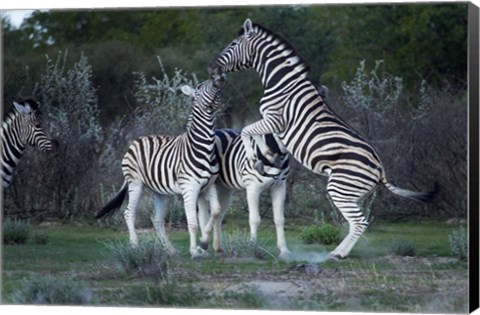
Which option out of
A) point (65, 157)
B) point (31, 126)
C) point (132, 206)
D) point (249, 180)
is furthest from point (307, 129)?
point (65, 157)

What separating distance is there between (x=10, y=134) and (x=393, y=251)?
4537 millimetres

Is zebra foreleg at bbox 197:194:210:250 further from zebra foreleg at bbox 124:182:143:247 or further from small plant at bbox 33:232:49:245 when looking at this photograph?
small plant at bbox 33:232:49:245

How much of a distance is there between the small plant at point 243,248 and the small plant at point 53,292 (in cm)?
167

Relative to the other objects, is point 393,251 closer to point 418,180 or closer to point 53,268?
point 418,180

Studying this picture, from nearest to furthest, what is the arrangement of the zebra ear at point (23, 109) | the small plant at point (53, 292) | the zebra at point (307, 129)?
the small plant at point (53, 292)
the zebra at point (307, 129)
the zebra ear at point (23, 109)

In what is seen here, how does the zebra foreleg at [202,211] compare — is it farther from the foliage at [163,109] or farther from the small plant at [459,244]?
the small plant at [459,244]

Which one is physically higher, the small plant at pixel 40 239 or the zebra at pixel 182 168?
the zebra at pixel 182 168

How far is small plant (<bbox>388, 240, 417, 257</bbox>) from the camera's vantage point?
531 inches

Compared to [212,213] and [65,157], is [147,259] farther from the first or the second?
[65,157]

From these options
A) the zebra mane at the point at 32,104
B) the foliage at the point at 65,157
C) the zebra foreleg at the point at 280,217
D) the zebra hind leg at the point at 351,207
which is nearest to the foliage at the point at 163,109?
the foliage at the point at 65,157

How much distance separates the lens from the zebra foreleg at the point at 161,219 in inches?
536

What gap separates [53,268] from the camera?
13.6 meters

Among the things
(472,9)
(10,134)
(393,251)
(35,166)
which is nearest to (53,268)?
(10,134)

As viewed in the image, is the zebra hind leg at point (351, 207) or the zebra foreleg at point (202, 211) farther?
the zebra foreleg at point (202, 211)
